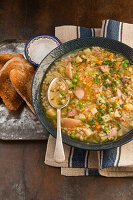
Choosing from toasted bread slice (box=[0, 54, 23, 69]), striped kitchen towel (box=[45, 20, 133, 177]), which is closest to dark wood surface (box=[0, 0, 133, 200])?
striped kitchen towel (box=[45, 20, 133, 177])

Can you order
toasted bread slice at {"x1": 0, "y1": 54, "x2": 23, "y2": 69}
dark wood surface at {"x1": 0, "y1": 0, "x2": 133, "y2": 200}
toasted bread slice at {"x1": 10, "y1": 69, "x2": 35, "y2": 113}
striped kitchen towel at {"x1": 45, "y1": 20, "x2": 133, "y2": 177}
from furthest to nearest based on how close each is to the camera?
1. toasted bread slice at {"x1": 0, "y1": 54, "x2": 23, "y2": 69}
2. toasted bread slice at {"x1": 10, "y1": 69, "x2": 35, "y2": 113}
3. dark wood surface at {"x1": 0, "y1": 0, "x2": 133, "y2": 200}
4. striped kitchen towel at {"x1": 45, "y1": 20, "x2": 133, "y2": 177}

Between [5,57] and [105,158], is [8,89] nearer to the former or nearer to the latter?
[5,57]

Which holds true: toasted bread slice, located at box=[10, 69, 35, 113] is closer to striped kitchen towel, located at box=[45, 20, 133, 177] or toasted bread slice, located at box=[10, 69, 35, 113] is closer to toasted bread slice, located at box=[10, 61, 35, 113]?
toasted bread slice, located at box=[10, 61, 35, 113]

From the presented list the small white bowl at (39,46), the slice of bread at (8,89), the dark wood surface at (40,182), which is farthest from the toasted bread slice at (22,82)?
the dark wood surface at (40,182)

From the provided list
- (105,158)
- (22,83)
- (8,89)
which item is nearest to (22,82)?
(22,83)

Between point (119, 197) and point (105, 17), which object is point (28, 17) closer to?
point (105, 17)
